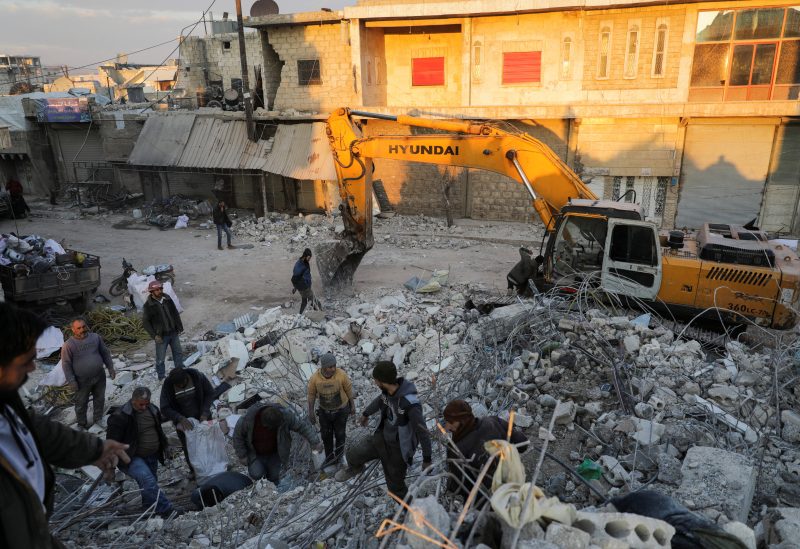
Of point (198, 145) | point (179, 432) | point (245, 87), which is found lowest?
point (179, 432)

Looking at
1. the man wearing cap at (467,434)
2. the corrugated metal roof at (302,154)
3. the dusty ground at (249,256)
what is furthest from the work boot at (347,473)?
the corrugated metal roof at (302,154)

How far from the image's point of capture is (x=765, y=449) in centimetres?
477

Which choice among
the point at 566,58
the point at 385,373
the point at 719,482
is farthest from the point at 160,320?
the point at 566,58

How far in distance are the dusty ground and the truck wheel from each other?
45.5 inches

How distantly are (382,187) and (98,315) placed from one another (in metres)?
11.2

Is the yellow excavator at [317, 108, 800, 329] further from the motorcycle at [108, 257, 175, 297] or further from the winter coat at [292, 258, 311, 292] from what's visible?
the motorcycle at [108, 257, 175, 297]

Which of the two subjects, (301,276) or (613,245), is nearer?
(613,245)

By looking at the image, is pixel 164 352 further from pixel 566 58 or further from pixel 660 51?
pixel 660 51

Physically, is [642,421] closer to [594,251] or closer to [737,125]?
[594,251]

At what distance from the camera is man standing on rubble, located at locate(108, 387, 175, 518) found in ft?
16.9

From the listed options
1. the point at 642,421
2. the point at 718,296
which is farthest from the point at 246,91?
the point at 642,421

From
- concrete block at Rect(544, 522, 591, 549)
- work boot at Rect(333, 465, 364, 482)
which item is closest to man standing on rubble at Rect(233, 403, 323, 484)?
work boot at Rect(333, 465, 364, 482)

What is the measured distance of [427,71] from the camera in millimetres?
18438

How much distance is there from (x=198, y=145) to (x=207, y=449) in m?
15.9
